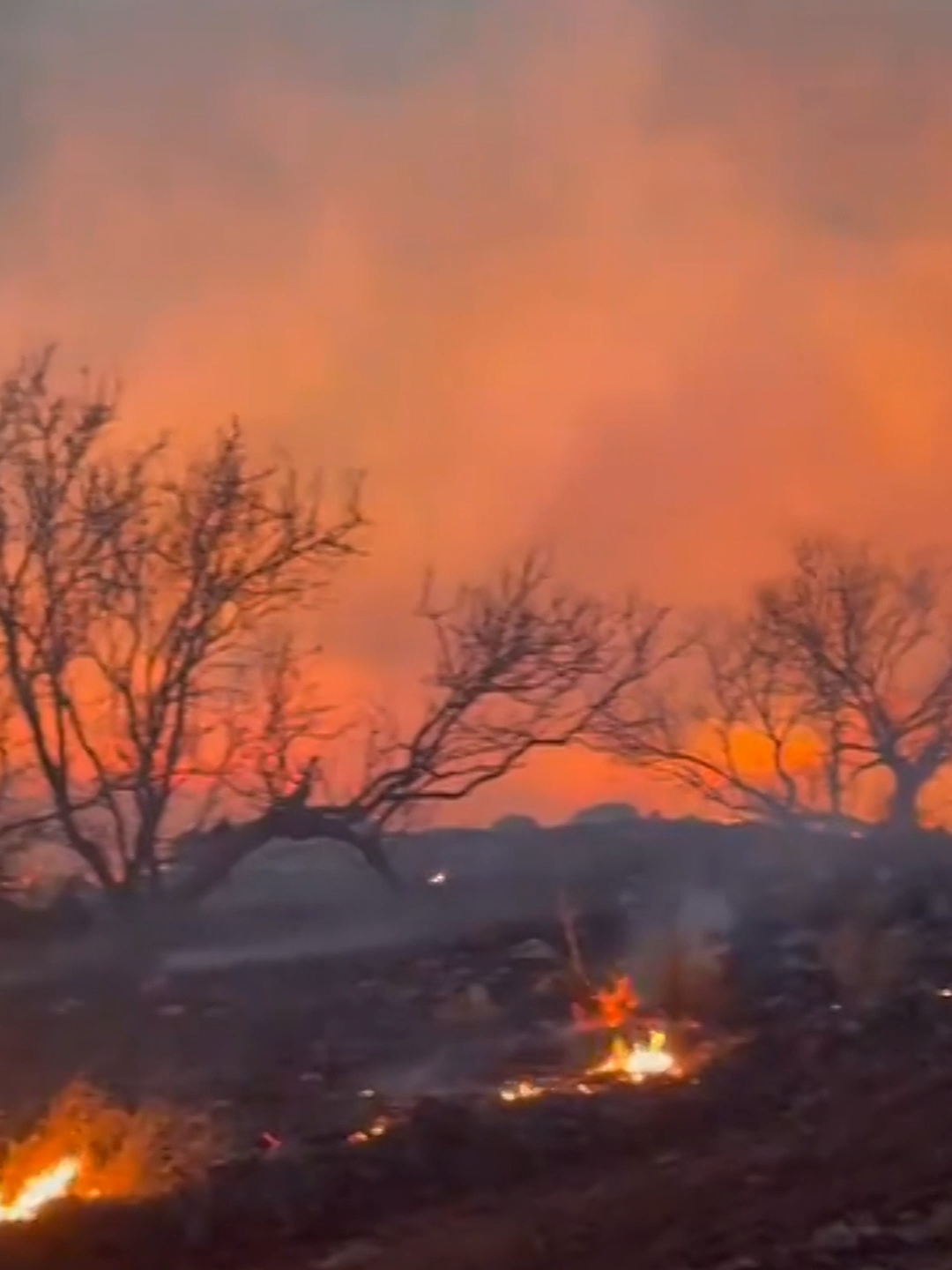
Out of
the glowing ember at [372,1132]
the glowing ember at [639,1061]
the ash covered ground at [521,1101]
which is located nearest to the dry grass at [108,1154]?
the ash covered ground at [521,1101]

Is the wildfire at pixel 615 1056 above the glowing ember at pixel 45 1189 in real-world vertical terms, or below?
above

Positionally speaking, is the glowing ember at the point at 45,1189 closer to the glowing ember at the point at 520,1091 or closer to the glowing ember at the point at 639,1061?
the glowing ember at the point at 520,1091

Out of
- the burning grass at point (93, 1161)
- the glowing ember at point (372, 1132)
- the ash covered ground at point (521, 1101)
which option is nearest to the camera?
the ash covered ground at point (521, 1101)

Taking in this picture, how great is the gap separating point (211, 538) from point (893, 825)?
32.9 meters

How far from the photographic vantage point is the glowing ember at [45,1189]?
1255cm

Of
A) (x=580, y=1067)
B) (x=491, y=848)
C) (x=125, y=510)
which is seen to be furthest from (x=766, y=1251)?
(x=491, y=848)

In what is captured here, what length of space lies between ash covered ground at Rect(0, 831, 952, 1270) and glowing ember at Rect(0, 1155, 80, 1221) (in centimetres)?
52

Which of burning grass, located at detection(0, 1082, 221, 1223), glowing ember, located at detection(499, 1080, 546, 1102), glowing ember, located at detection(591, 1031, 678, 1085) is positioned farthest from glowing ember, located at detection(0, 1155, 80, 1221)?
glowing ember, located at detection(591, 1031, 678, 1085)

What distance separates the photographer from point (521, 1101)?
15984mm

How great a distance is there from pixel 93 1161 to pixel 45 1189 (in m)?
0.42

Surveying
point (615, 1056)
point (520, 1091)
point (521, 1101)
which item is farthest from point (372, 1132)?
point (615, 1056)

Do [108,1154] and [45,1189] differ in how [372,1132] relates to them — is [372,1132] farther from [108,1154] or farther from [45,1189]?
[45,1189]

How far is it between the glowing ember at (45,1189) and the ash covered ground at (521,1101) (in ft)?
1.70

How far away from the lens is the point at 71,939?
2956cm
